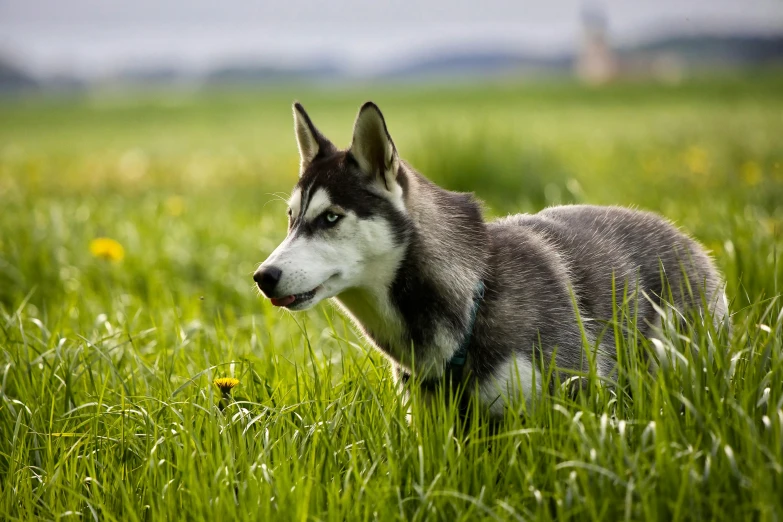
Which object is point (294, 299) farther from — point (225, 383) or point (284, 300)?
point (225, 383)

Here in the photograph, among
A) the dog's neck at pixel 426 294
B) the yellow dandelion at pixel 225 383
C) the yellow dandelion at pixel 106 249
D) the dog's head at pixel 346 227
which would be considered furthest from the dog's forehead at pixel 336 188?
the yellow dandelion at pixel 106 249

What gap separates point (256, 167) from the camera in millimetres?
13609

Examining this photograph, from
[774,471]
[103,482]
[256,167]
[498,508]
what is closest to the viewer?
[774,471]

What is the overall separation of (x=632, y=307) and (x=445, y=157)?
4819 millimetres

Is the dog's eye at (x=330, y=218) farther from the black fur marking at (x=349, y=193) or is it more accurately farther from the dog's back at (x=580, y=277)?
the dog's back at (x=580, y=277)

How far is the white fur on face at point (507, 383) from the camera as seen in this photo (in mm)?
2998

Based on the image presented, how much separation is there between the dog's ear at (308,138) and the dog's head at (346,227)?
0.21 meters

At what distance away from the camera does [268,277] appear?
2959 millimetres

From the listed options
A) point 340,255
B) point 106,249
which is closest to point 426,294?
point 340,255

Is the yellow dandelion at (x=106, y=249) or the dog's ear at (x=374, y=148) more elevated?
the dog's ear at (x=374, y=148)

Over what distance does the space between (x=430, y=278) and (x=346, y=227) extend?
0.41 meters

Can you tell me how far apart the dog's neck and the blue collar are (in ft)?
0.04

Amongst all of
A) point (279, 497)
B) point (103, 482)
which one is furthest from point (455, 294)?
point (103, 482)

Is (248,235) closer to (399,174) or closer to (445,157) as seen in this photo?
(445,157)
